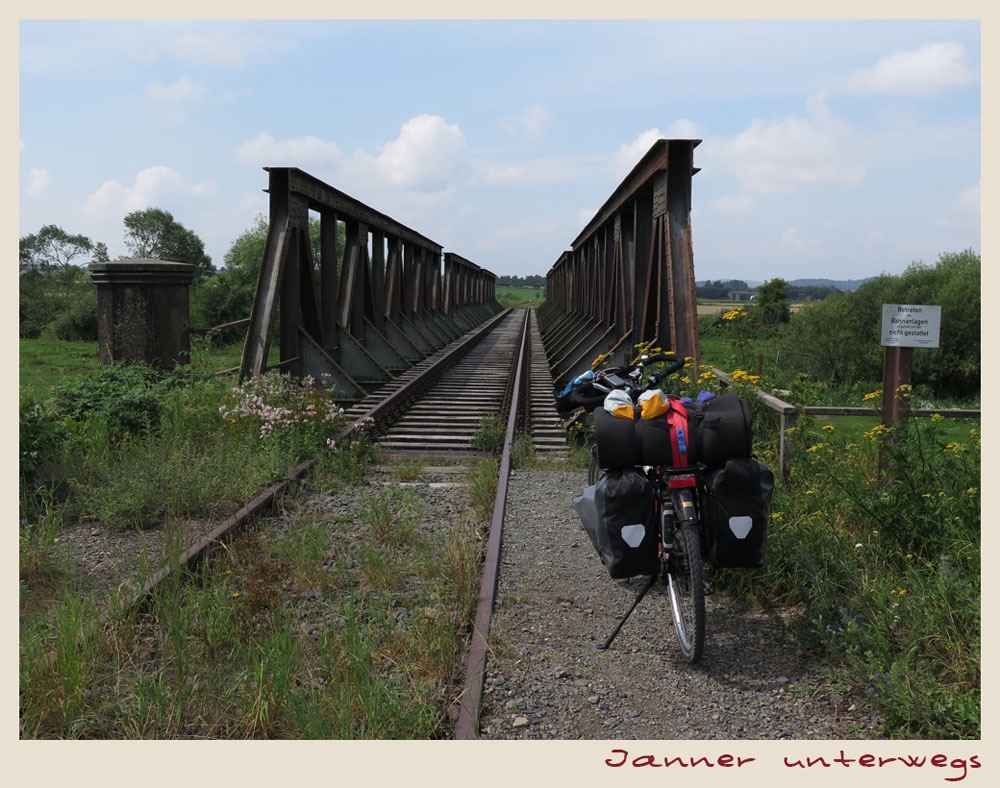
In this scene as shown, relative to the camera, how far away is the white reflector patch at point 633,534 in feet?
11.5

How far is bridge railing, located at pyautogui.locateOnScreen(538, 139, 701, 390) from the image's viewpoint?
8023 millimetres

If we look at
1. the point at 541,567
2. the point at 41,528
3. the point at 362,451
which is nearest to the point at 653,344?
the point at 362,451

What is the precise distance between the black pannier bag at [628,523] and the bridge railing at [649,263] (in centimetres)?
395

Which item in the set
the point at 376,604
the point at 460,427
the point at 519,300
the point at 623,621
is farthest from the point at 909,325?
the point at 519,300

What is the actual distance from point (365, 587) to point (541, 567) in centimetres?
106

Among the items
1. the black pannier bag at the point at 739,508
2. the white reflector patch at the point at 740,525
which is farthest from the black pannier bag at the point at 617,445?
the white reflector patch at the point at 740,525

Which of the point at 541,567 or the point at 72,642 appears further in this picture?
the point at 541,567

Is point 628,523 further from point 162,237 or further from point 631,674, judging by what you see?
point 162,237

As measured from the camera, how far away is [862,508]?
4.41m

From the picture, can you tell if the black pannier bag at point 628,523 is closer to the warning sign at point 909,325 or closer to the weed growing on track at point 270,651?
the weed growing on track at point 270,651

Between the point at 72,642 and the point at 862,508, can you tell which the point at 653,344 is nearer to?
the point at 862,508

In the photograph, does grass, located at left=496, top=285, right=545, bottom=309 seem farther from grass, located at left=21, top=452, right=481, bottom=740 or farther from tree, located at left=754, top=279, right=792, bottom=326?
grass, located at left=21, top=452, right=481, bottom=740

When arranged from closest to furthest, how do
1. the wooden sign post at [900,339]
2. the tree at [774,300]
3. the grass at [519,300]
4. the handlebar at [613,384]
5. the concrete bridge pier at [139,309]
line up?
the handlebar at [613,384]
the wooden sign post at [900,339]
the concrete bridge pier at [139,309]
the tree at [774,300]
the grass at [519,300]

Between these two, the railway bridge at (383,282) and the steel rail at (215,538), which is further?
the railway bridge at (383,282)
